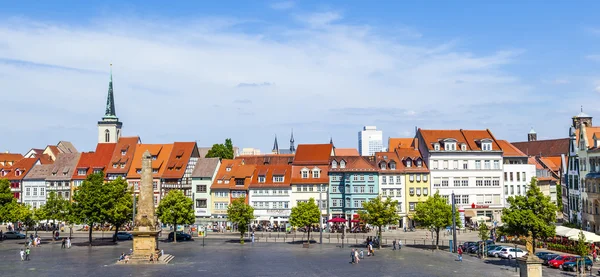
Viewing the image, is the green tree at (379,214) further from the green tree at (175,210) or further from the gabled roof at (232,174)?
the gabled roof at (232,174)

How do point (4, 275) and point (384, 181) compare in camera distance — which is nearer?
point (4, 275)

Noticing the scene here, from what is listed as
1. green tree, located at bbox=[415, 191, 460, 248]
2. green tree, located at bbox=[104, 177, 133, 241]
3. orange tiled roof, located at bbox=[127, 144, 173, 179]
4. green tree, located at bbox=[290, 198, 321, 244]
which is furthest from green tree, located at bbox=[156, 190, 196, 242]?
orange tiled roof, located at bbox=[127, 144, 173, 179]

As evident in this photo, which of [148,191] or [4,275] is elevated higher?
[148,191]

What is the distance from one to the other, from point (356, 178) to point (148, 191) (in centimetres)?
4699

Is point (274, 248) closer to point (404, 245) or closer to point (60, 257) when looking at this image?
point (404, 245)

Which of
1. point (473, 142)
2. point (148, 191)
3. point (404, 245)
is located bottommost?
point (404, 245)

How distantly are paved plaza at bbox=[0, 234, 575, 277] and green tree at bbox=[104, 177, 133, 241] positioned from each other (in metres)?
3.84

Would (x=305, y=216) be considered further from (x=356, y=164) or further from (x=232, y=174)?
(x=232, y=174)

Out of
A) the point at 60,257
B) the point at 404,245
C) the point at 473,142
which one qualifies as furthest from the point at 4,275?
the point at 473,142

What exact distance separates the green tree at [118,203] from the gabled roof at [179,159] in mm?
30828

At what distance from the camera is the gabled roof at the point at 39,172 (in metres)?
117

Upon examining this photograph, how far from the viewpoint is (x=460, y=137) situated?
107000 millimetres

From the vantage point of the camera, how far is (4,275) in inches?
1994

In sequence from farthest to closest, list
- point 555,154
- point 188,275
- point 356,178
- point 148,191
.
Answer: point 555,154, point 356,178, point 148,191, point 188,275
